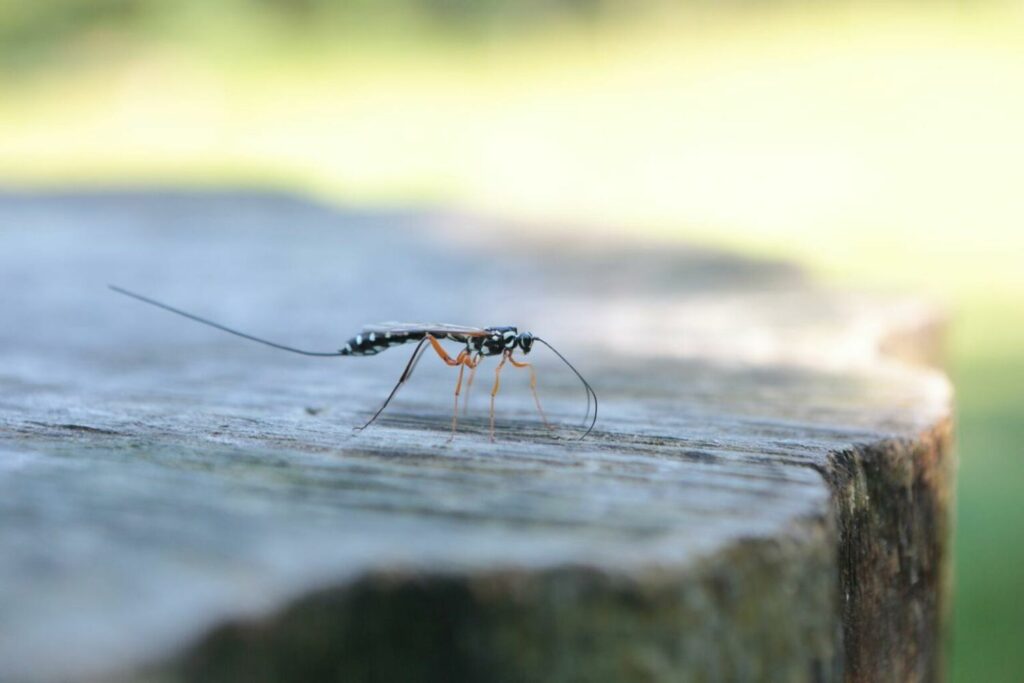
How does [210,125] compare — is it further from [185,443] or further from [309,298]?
[185,443]

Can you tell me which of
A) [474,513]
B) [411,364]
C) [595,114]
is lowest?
[474,513]

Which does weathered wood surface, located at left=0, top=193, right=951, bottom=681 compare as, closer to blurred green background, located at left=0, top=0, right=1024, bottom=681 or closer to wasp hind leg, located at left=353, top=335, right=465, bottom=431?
wasp hind leg, located at left=353, top=335, right=465, bottom=431

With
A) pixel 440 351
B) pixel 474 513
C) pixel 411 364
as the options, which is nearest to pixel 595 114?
pixel 440 351

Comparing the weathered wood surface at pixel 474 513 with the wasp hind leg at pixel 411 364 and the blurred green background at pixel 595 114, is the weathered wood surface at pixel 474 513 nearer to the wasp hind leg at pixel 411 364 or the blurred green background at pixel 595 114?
the wasp hind leg at pixel 411 364

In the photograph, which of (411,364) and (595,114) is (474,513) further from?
(595,114)

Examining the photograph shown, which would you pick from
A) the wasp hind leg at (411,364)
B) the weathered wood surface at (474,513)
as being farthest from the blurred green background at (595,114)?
the wasp hind leg at (411,364)

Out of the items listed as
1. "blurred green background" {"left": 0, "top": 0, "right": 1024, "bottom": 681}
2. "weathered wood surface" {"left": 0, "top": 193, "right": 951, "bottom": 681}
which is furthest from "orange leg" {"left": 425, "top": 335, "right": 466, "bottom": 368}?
"blurred green background" {"left": 0, "top": 0, "right": 1024, "bottom": 681}
